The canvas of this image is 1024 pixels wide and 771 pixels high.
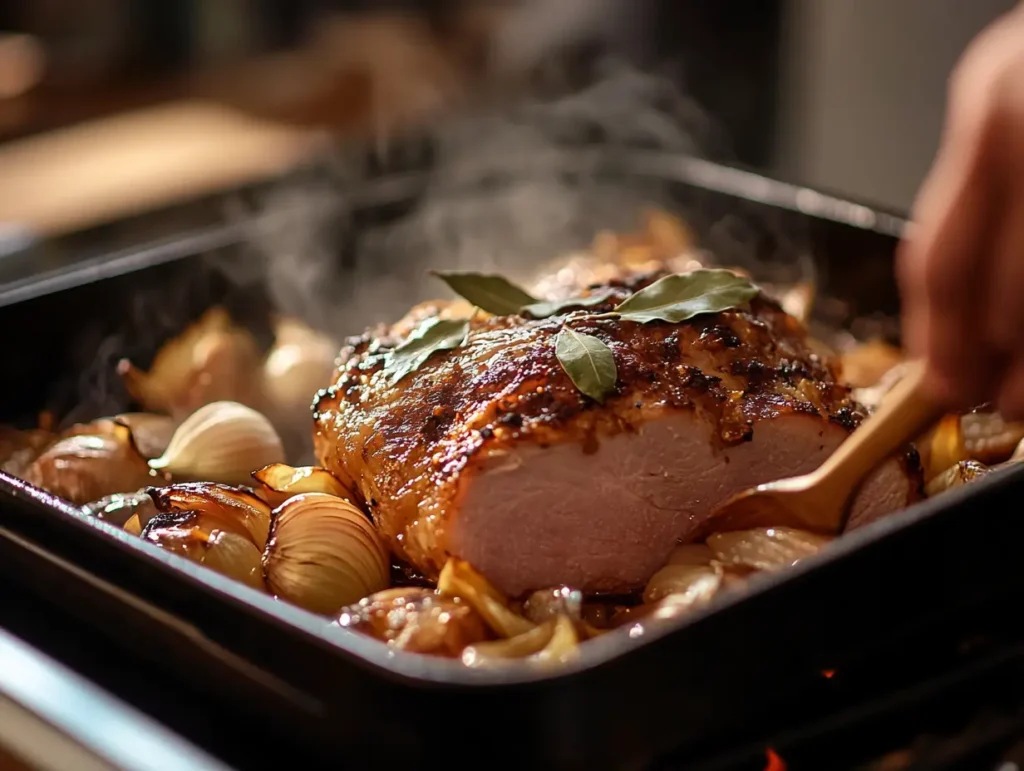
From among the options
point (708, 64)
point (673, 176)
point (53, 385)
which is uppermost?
point (708, 64)

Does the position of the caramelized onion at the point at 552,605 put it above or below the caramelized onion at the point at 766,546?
below

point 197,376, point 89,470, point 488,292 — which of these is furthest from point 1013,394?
point 197,376

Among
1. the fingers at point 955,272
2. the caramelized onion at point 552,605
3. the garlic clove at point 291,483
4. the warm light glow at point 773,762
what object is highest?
the fingers at point 955,272

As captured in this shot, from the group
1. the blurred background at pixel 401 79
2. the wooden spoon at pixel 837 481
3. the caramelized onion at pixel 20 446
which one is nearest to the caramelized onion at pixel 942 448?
the wooden spoon at pixel 837 481

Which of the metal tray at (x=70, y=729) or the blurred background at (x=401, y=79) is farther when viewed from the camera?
the blurred background at (x=401, y=79)

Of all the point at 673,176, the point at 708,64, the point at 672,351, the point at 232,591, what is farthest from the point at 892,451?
A: the point at 708,64

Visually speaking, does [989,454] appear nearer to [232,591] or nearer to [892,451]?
[892,451]

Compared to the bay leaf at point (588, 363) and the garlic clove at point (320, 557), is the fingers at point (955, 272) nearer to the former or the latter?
→ the bay leaf at point (588, 363)
